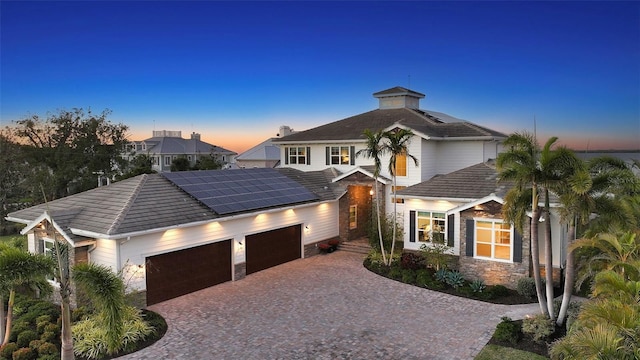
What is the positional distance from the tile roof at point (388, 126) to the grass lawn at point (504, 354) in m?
14.5

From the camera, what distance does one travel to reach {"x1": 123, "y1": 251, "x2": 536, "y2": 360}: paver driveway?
11.7 m

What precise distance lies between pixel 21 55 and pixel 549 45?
29.7 m

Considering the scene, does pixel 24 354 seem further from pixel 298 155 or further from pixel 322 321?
pixel 298 155

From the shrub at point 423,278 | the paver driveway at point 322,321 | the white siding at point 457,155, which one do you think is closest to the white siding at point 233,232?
the paver driveway at point 322,321

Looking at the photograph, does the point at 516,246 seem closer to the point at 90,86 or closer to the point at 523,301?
the point at 523,301

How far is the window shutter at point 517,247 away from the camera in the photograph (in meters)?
16.7

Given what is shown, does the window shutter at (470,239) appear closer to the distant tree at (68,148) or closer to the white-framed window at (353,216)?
the white-framed window at (353,216)

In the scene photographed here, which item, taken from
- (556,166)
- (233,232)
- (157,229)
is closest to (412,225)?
(233,232)

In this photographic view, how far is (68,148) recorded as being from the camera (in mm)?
39281

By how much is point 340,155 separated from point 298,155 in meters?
3.53

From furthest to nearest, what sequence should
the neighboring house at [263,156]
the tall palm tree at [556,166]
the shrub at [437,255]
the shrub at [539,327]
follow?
the neighboring house at [263,156], the shrub at [437,255], the shrub at [539,327], the tall palm tree at [556,166]

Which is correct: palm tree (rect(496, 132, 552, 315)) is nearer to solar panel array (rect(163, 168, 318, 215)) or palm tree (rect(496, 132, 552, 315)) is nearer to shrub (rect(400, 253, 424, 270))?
shrub (rect(400, 253, 424, 270))

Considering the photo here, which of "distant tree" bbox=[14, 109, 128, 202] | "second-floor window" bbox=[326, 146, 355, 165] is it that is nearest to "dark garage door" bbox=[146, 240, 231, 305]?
"second-floor window" bbox=[326, 146, 355, 165]

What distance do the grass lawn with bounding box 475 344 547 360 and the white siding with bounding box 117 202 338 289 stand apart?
10790 mm
